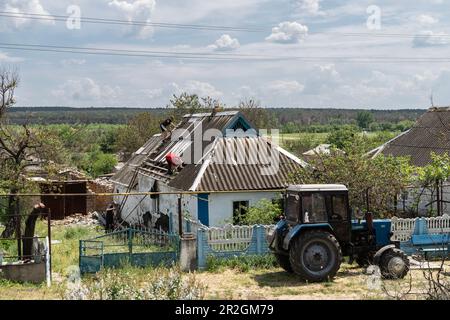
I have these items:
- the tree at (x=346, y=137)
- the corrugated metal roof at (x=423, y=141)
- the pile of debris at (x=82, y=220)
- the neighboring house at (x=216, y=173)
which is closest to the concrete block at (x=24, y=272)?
the neighboring house at (x=216, y=173)

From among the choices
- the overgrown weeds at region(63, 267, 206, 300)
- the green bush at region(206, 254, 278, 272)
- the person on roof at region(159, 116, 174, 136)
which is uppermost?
the person on roof at region(159, 116, 174, 136)

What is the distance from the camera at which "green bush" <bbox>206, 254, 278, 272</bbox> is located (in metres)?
15.6

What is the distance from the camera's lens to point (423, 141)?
29078 mm

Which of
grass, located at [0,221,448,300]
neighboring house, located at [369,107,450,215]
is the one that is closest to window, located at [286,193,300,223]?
grass, located at [0,221,448,300]

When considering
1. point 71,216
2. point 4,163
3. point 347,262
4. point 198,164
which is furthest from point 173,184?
point 71,216

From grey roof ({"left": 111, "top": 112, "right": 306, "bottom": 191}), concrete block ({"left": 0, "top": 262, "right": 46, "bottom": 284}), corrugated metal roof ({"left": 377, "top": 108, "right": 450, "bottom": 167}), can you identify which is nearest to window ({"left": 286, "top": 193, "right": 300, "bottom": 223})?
concrete block ({"left": 0, "top": 262, "right": 46, "bottom": 284})

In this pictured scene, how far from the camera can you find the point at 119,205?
3045 centimetres

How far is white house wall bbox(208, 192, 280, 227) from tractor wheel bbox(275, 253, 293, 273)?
18.1 feet

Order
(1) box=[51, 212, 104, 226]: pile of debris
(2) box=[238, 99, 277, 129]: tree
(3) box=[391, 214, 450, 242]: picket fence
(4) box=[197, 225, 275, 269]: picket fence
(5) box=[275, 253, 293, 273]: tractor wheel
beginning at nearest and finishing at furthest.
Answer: (5) box=[275, 253, 293, 273]: tractor wheel → (4) box=[197, 225, 275, 269]: picket fence → (3) box=[391, 214, 450, 242]: picket fence → (1) box=[51, 212, 104, 226]: pile of debris → (2) box=[238, 99, 277, 129]: tree

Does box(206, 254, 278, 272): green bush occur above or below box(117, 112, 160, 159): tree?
below

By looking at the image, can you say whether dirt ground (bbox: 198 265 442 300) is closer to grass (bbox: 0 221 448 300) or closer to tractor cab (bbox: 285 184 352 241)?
grass (bbox: 0 221 448 300)

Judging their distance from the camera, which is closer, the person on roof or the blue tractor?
the blue tractor

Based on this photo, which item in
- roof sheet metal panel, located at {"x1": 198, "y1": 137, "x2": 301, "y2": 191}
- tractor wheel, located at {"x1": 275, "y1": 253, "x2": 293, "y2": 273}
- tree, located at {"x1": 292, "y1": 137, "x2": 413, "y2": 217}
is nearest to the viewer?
tractor wheel, located at {"x1": 275, "y1": 253, "x2": 293, "y2": 273}
